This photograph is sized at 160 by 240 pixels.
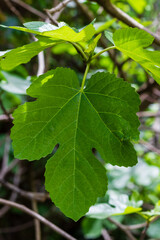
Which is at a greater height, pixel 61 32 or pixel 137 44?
pixel 61 32

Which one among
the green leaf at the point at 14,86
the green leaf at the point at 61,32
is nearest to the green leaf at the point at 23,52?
the green leaf at the point at 61,32

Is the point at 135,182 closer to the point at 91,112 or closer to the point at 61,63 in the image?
the point at 61,63

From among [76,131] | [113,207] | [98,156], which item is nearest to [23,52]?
[76,131]

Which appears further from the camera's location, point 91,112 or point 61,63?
point 61,63

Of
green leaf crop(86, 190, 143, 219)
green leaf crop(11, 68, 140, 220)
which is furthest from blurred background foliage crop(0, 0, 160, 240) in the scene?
green leaf crop(11, 68, 140, 220)

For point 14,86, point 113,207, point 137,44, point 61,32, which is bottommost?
point 113,207

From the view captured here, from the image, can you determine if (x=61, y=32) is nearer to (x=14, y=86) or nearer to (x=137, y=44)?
(x=137, y=44)

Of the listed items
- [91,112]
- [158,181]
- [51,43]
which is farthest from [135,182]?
[51,43]

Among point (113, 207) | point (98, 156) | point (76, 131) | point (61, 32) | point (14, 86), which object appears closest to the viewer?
point (61, 32)
